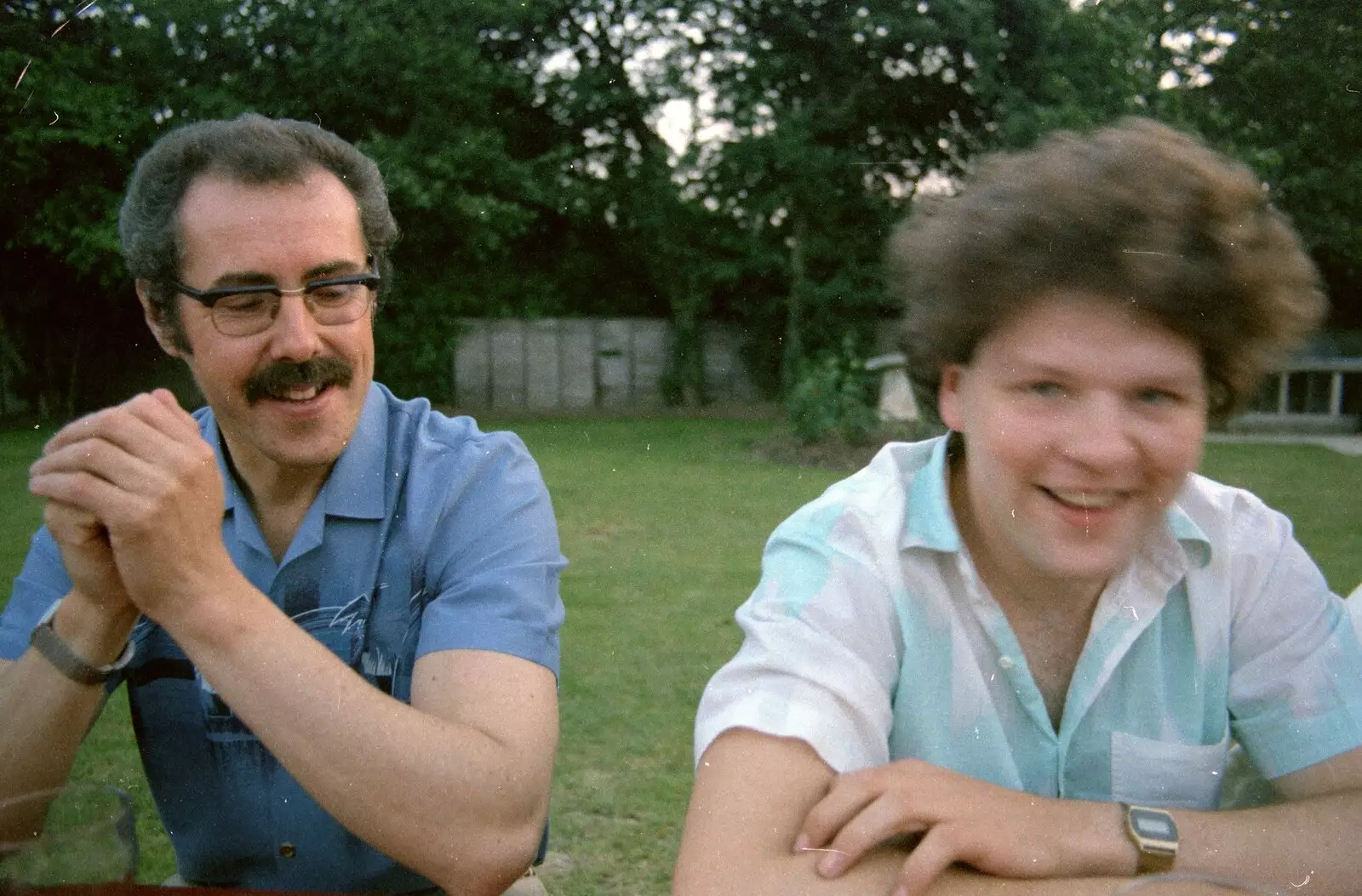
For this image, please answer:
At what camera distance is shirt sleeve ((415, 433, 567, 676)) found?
1437 millimetres

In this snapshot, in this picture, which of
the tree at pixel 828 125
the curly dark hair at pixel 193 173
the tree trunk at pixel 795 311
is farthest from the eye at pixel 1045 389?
the tree trunk at pixel 795 311

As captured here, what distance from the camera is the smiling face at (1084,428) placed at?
4.16ft

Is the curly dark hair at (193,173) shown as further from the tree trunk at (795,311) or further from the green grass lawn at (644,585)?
the tree trunk at (795,311)

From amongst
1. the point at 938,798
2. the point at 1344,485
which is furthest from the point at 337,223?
the point at 1344,485

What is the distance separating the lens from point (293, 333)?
1.57m

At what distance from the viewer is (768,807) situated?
1190 millimetres

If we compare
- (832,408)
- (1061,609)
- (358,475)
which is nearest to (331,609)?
(358,475)

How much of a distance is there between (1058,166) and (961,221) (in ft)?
0.46

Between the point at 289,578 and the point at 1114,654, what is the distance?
1.15 meters

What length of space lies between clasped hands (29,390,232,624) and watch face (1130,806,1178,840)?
1093 mm

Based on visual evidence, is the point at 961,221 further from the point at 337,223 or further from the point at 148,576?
the point at 148,576

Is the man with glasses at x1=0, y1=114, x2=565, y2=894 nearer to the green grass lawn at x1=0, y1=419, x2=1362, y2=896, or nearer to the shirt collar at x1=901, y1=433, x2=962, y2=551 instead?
the green grass lawn at x1=0, y1=419, x2=1362, y2=896

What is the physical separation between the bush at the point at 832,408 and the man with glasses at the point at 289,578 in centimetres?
832

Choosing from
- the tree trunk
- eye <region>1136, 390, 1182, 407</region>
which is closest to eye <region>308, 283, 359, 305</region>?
eye <region>1136, 390, 1182, 407</region>
